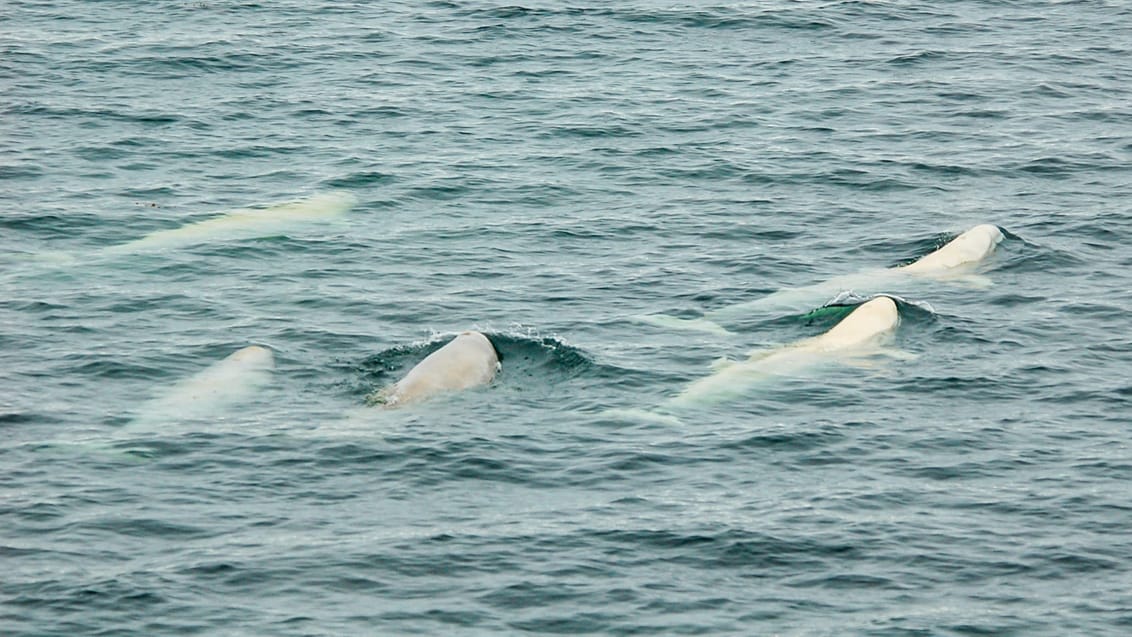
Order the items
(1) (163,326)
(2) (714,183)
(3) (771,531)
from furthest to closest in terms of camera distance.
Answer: (2) (714,183), (1) (163,326), (3) (771,531)

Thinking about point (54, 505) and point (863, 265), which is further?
point (863, 265)

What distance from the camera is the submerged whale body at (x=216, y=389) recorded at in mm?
28984

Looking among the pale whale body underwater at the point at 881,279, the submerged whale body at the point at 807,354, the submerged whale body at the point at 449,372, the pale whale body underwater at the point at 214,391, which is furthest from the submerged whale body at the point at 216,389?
the pale whale body underwater at the point at 881,279

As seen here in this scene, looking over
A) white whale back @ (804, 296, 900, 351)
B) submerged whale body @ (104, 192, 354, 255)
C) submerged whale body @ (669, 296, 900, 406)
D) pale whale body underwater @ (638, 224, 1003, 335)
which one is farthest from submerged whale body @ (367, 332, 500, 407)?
submerged whale body @ (104, 192, 354, 255)

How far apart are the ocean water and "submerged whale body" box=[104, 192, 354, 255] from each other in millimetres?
202

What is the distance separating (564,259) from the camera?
37.2 m

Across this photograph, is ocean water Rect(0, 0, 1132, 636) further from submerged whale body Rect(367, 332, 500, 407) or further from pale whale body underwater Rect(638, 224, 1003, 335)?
submerged whale body Rect(367, 332, 500, 407)

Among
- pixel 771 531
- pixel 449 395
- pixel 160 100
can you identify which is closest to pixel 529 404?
pixel 449 395

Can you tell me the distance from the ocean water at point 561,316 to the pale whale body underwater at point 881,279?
0.98 ft

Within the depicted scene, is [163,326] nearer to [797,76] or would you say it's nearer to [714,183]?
[714,183]

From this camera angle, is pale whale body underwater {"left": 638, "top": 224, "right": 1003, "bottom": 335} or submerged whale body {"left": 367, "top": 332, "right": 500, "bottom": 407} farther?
pale whale body underwater {"left": 638, "top": 224, "right": 1003, "bottom": 335}

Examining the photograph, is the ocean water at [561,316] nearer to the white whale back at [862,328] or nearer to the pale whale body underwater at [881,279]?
the pale whale body underwater at [881,279]

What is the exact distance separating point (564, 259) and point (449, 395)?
326 inches

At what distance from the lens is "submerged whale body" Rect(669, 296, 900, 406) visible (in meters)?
30.3
